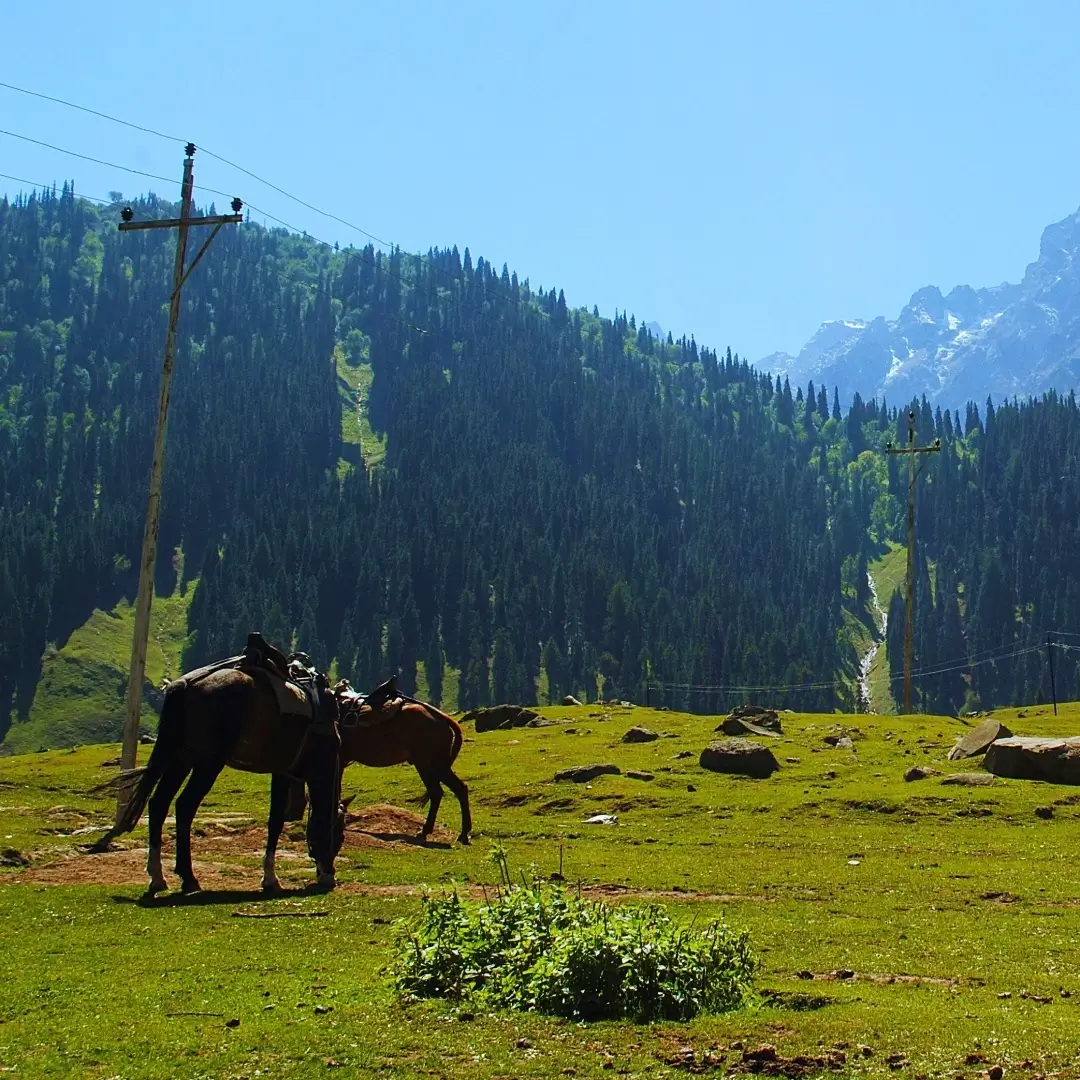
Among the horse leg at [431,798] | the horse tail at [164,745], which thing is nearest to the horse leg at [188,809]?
the horse tail at [164,745]

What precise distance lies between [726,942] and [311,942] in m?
7.30

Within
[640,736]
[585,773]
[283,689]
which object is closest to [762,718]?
[640,736]

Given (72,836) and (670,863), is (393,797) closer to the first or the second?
(72,836)

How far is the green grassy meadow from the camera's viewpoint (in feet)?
42.3

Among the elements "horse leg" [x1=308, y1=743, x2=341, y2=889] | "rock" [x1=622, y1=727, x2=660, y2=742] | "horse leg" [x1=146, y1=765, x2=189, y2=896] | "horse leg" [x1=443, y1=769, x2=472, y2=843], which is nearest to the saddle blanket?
"horse leg" [x1=308, y1=743, x2=341, y2=889]

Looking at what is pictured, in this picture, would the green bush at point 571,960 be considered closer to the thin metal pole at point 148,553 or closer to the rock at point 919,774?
the thin metal pole at point 148,553

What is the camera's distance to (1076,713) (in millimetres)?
86375

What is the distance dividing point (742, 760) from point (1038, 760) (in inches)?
428

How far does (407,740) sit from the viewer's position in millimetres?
36406

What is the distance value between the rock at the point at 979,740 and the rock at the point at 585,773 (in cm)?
1374

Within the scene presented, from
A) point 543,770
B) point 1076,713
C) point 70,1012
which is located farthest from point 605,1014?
point 1076,713

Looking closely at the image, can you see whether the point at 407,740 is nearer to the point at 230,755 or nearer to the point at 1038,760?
the point at 230,755

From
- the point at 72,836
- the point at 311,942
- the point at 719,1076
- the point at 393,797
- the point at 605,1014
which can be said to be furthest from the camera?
the point at 393,797

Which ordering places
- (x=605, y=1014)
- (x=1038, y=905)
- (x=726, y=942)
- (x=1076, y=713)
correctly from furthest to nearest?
1. (x=1076, y=713)
2. (x=1038, y=905)
3. (x=726, y=942)
4. (x=605, y=1014)
